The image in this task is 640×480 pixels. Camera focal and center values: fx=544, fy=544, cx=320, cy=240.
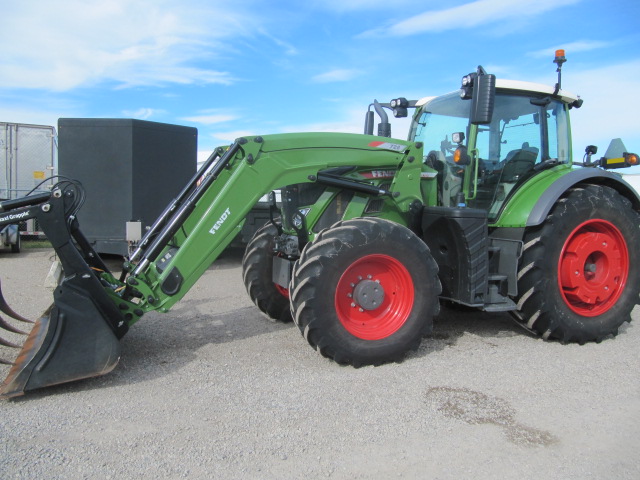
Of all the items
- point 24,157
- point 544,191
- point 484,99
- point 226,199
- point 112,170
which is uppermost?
point 24,157

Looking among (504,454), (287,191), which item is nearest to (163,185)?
(287,191)

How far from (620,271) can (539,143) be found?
4.96 ft

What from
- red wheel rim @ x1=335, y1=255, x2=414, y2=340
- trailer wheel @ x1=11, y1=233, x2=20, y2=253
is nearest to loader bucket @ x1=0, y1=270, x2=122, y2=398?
red wheel rim @ x1=335, y1=255, x2=414, y2=340

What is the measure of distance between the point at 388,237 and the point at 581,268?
7.03 ft

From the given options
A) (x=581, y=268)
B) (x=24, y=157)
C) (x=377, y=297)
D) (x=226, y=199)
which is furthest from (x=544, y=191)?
(x=24, y=157)

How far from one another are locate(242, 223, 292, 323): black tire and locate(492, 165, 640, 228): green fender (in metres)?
2.25

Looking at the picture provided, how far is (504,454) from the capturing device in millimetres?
2992

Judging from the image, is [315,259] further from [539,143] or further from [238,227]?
[539,143]

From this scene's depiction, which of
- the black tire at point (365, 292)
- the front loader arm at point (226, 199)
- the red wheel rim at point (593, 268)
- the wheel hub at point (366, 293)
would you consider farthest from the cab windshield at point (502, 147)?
the wheel hub at point (366, 293)

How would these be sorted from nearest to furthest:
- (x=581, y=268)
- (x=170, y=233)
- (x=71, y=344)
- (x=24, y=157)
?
(x=71, y=344), (x=170, y=233), (x=581, y=268), (x=24, y=157)

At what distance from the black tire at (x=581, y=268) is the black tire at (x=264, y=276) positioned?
2.34 m

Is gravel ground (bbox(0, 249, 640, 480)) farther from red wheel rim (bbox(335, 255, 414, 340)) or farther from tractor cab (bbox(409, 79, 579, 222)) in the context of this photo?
→ tractor cab (bbox(409, 79, 579, 222))

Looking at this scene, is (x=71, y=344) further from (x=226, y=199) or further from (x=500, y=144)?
(x=500, y=144)

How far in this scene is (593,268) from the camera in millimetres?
5391
